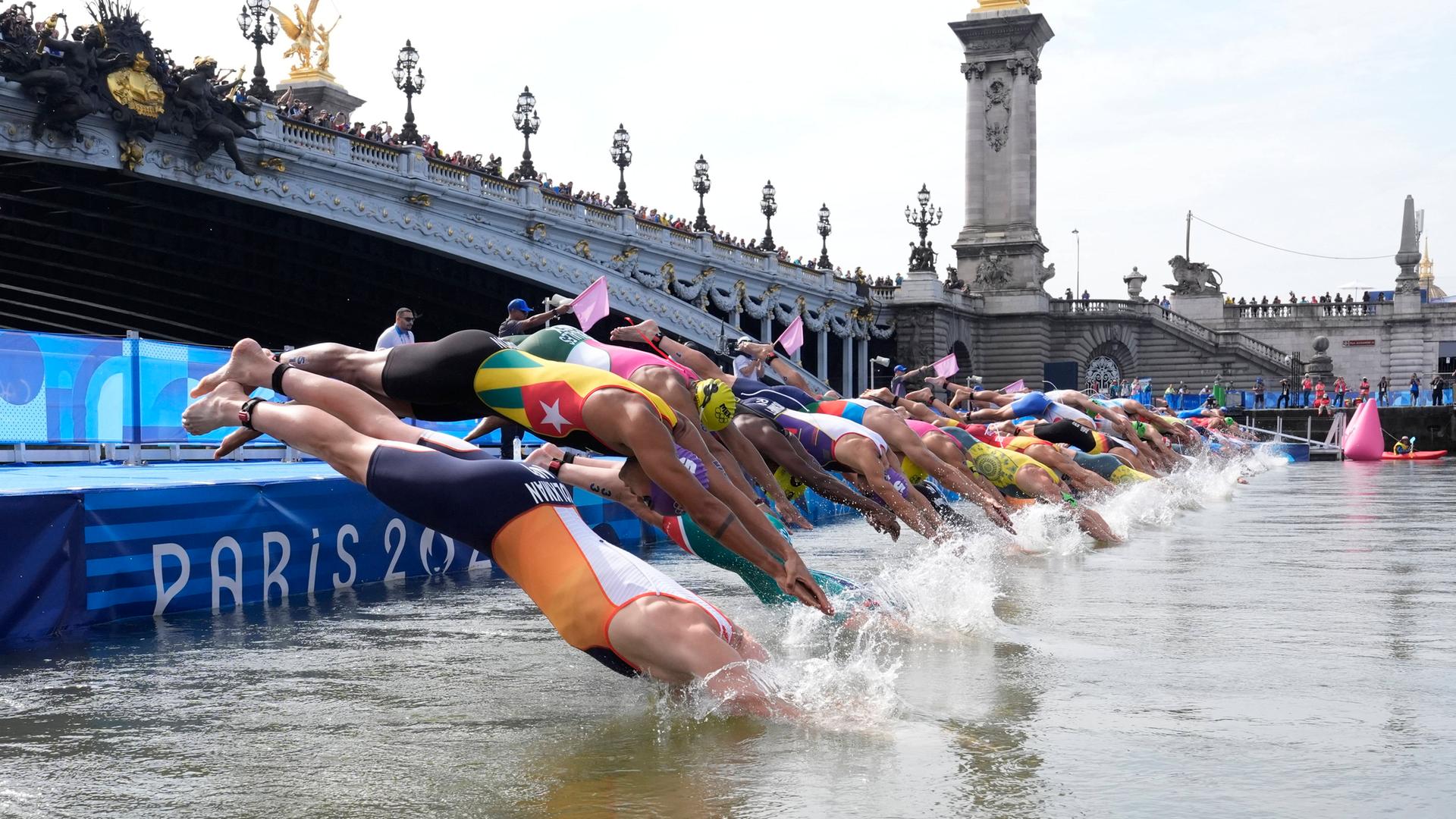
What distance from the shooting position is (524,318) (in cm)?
1192

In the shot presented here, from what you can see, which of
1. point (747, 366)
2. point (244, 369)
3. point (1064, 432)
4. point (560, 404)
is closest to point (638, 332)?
point (560, 404)

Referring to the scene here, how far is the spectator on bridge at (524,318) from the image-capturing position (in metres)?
10.5

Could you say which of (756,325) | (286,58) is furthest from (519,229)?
(286,58)

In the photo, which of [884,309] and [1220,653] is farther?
[884,309]

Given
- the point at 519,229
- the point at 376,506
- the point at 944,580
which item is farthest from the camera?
the point at 519,229

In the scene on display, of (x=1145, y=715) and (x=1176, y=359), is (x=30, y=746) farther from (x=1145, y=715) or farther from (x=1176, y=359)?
(x=1176, y=359)

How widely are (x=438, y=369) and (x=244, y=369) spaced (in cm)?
105

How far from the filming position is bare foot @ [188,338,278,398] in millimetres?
6988

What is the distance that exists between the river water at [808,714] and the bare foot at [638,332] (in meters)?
2.12

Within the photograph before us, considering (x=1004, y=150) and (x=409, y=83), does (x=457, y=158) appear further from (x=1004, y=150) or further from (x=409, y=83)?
(x=1004, y=150)

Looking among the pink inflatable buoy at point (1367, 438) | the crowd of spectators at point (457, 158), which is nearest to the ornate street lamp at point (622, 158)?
the crowd of spectators at point (457, 158)

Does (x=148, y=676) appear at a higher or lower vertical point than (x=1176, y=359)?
lower

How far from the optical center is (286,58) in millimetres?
67188

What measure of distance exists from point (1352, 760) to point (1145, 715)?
41.2 inches
